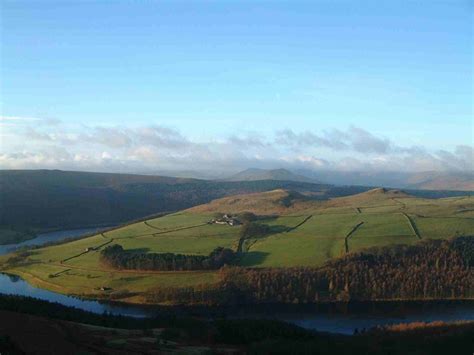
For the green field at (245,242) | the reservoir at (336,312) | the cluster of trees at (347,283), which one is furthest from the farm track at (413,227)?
the reservoir at (336,312)

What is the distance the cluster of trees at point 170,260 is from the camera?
7306 centimetres

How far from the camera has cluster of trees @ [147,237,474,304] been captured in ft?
213

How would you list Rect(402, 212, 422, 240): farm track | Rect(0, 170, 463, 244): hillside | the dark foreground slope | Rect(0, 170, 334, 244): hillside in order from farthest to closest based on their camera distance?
1. Rect(0, 170, 334, 244): hillside
2. Rect(0, 170, 463, 244): hillside
3. Rect(402, 212, 422, 240): farm track
4. the dark foreground slope

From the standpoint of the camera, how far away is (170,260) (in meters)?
74.6

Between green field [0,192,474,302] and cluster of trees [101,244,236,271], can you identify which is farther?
cluster of trees [101,244,236,271]

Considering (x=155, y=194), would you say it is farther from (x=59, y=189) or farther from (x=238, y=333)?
(x=238, y=333)

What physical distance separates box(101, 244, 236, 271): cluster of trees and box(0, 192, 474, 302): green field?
1.21 meters

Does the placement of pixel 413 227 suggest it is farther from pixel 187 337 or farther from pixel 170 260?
pixel 187 337

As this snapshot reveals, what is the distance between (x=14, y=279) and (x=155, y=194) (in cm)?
11156

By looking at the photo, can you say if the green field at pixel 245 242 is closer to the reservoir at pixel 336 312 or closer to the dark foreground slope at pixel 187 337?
the reservoir at pixel 336 312

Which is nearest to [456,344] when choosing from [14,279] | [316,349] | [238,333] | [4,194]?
[316,349]

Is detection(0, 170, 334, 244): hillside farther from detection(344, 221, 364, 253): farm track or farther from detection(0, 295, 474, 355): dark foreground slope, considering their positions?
detection(0, 295, 474, 355): dark foreground slope

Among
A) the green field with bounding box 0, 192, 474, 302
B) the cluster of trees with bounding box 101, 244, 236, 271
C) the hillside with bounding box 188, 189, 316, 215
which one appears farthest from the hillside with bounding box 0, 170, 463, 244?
the cluster of trees with bounding box 101, 244, 236, 271

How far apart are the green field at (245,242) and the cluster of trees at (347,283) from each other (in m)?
2.86
